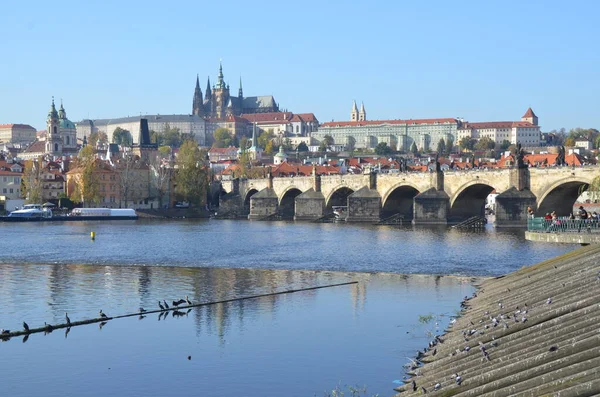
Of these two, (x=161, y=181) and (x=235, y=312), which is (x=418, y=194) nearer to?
(x=161, y=181)

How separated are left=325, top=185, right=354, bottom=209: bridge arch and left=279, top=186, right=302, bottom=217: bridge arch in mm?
5739

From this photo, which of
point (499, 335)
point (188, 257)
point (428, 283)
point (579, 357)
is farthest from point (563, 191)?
point (579, 357)

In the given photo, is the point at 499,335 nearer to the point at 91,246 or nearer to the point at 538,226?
the point at 538,226

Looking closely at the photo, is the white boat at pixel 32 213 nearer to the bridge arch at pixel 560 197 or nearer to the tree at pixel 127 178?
the tree at pixel 127 178

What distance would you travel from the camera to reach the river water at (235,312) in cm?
1908

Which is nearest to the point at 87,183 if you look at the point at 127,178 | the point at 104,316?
the point at 127,178

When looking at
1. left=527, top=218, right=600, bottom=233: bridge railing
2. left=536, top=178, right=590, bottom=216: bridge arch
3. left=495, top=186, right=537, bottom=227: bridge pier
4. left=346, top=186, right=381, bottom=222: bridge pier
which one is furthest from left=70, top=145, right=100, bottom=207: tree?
left=527, top=218, right=600, bottom=233: bridge railing

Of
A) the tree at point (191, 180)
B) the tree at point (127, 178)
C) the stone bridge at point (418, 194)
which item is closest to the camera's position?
the stone bridge at point (418, 194)

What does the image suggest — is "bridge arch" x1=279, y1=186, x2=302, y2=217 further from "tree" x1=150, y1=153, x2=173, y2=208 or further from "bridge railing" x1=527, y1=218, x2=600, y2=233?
"bridge railing" x1=527, y1=218, x2=600, y2=233

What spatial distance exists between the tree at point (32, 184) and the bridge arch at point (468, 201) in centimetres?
4447

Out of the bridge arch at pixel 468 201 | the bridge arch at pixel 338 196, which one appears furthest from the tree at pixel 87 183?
the bridge arch at pixel 468 201

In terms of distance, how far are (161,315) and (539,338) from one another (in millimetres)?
12823

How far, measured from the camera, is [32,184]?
328 feet

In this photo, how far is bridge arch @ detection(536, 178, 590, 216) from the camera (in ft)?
206
